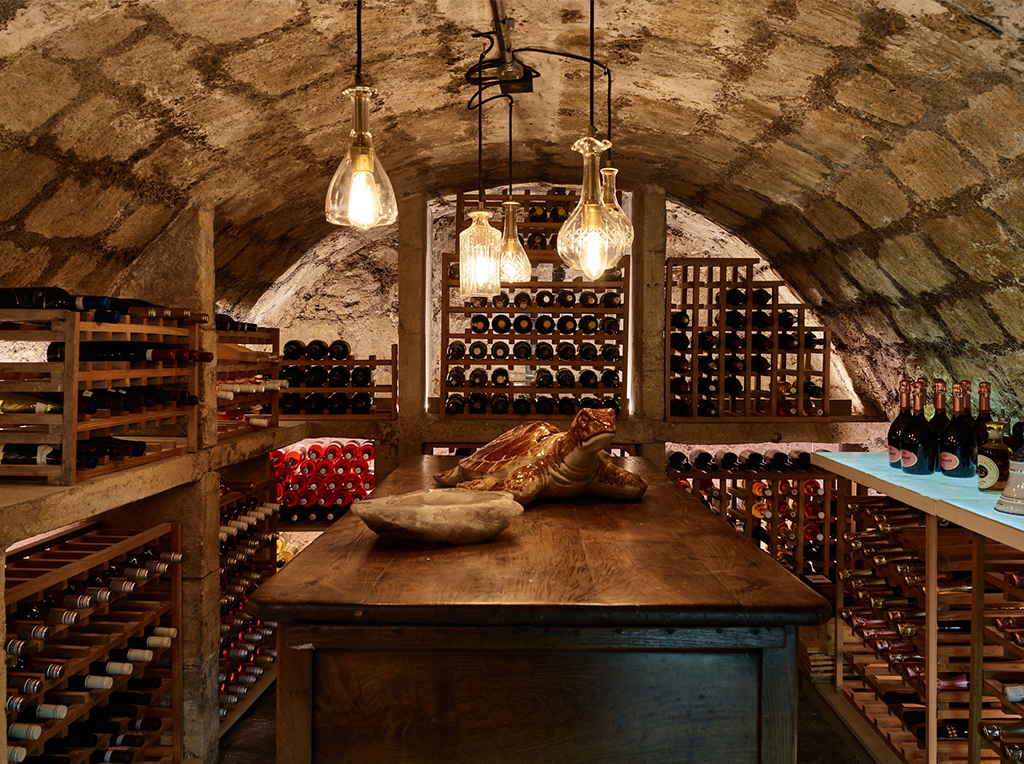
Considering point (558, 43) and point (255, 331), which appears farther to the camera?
point (255, 331)

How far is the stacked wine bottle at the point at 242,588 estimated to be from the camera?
4.12 metres

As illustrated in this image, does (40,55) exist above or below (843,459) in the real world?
above

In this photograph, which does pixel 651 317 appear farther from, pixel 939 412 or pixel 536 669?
pixel 536 669

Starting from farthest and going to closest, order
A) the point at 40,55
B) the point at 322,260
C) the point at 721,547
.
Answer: the point at 322,260 < the point at 40,55 < the point at 721,547

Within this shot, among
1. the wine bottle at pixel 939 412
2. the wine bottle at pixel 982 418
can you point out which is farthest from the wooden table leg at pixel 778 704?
the wine bottle at pixel 939 412

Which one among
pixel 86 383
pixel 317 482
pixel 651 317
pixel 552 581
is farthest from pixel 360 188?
pixel 317 482

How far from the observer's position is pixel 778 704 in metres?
1.52

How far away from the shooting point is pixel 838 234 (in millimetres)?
4477

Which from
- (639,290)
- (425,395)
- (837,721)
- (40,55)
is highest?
(40,55)

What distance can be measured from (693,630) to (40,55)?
2521 millimetres

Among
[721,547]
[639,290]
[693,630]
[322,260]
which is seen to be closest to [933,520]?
[721,547]

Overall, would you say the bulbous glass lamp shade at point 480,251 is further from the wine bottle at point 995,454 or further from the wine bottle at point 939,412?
the wine bottle at point 939,412

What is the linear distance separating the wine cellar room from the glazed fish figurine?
0.01 meters

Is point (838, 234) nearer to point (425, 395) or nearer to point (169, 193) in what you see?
point (425, 395)
